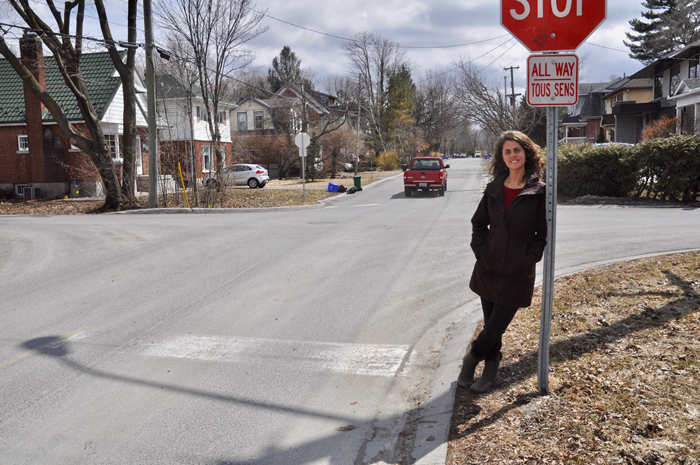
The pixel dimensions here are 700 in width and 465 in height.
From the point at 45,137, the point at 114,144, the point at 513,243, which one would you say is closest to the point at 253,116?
the point at 114,144

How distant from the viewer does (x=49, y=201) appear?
27.7 m

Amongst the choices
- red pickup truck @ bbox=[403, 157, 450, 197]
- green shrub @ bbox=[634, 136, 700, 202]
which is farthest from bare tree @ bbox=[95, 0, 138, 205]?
green shrub @ bbox=[634, 136, 700, 202]

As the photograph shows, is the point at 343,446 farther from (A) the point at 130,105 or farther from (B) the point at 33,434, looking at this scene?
(A) the point at 130,105

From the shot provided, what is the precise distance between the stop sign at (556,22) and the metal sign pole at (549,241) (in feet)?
1.48

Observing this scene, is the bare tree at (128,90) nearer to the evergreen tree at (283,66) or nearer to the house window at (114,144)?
the house window at (114,144)

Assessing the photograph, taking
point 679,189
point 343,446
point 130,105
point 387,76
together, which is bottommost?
point 343,446

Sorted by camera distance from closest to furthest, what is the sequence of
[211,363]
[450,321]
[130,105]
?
[211,363], [450,321], [130,105]

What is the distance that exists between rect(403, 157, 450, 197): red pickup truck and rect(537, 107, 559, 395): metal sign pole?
22.3 meters

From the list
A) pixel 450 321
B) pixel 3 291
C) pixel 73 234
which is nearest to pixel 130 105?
pixel 73 234

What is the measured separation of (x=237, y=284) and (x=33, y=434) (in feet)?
14.9

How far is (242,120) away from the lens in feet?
192

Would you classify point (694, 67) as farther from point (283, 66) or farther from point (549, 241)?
point (283, 66)

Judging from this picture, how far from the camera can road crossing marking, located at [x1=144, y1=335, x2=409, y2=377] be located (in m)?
5.32

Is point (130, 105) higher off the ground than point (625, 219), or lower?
higher
